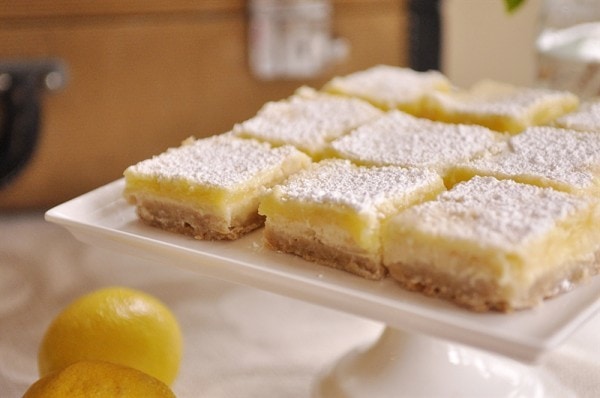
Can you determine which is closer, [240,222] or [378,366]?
[240,222]

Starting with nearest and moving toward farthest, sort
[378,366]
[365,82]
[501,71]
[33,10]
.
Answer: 1. [378,366]
2. [365,82]
3. [33,10]
4. [501,71]

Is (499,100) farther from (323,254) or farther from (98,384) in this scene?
(98,384)

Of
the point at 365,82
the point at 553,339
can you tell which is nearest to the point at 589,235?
the point at 553,339

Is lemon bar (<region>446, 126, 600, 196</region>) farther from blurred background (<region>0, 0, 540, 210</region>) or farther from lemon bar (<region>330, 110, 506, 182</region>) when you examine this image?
blurred background (<region>0, 0, 540, 210</region>)

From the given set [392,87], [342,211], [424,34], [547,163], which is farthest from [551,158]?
[424,34]

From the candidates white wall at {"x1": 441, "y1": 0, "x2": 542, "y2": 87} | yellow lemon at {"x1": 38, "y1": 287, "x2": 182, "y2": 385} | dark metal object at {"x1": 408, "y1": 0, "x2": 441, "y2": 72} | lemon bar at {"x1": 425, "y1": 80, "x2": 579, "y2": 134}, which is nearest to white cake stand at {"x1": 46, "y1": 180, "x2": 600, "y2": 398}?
yellow lemon at {"x1": 38, "y1": 287, "x2": 182, "y2": 385}

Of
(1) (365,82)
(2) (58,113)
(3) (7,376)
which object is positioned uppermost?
(1) (365,82)

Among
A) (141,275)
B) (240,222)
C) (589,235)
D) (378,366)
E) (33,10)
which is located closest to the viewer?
(589,235)

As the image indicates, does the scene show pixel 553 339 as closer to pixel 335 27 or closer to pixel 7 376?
pixel 7 376
